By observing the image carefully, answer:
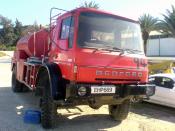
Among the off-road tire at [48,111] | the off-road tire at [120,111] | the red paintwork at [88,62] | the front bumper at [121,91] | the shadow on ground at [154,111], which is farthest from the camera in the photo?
the shadow on ground at [154,111]

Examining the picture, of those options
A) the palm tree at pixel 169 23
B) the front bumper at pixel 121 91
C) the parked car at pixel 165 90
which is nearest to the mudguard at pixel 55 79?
the front bumper at pixel 121 91

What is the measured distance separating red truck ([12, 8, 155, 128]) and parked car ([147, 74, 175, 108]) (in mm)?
2770

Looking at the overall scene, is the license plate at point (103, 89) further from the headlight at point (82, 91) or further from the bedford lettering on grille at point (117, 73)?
the bedford lettering on grille at point (117, 73)

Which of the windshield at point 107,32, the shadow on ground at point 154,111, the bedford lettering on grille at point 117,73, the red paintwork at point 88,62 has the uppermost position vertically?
the windshield at point 107,32

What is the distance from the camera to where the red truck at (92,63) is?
6.88 m

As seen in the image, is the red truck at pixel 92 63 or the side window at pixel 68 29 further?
the side window at pixel 68 29

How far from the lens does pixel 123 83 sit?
291 inches

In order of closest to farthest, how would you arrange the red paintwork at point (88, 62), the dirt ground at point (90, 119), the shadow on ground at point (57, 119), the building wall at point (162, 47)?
the red paintwork at point (88, 62)
the shadow on ground at point (57, 119)
the dirt ground at point (90, 119)
the building wall at point (162, 47)

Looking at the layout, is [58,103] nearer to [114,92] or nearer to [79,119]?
[114,92]

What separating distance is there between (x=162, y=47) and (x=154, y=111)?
1903 inches

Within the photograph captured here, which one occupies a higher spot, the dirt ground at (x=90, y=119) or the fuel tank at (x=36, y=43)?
the fuel tank at (x=36, y=43)

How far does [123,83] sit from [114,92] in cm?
34

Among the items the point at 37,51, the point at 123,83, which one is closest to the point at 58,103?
the point at 123,83

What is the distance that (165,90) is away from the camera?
34.7 ft
